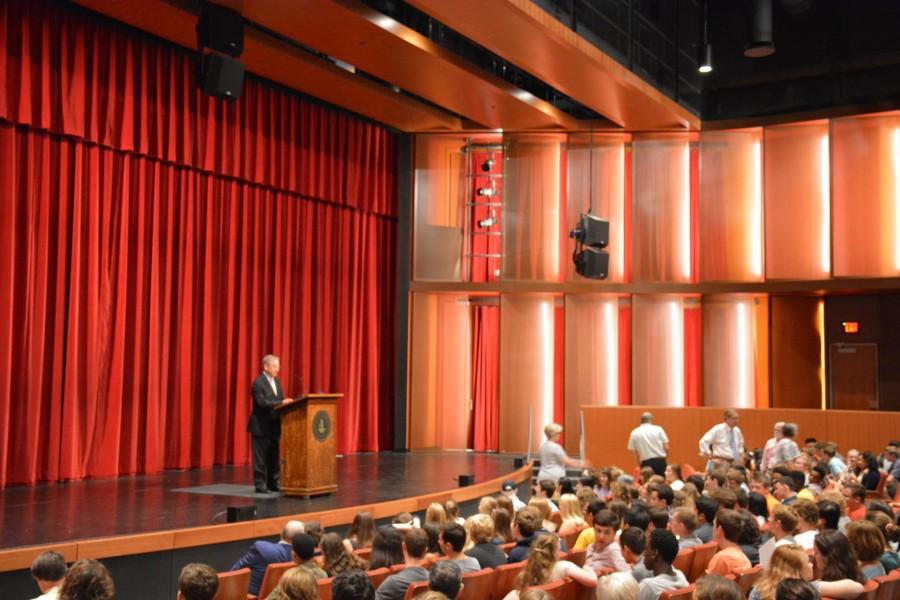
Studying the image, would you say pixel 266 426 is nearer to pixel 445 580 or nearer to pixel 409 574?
pixel 409 574

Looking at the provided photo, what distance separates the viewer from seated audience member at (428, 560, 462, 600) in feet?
12.8

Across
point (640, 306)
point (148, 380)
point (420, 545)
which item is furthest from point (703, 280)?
point (420, 545)

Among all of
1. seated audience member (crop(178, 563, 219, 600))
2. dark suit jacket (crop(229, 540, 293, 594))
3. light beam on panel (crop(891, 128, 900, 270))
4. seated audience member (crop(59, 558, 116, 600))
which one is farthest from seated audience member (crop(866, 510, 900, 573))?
light beam on panel (crop(891, 128, 900, 270))

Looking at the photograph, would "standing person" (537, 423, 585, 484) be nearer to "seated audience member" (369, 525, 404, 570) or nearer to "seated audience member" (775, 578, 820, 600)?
"seated audience member" (369, 525, 404, 570)

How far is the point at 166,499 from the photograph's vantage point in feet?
28.3

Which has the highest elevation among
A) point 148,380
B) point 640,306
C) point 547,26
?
point 547,26

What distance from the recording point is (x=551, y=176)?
15672 mm

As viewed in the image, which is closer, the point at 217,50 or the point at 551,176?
the point at 217,50

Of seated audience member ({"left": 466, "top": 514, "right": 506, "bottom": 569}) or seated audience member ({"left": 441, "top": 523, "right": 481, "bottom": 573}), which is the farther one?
seated audience member ({"left": 466, "top": 514, "right": 506, "bottom": 569})

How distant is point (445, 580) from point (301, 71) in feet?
30.5

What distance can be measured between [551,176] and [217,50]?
7350mm

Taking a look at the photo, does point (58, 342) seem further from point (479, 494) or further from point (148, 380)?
point (479, 494)

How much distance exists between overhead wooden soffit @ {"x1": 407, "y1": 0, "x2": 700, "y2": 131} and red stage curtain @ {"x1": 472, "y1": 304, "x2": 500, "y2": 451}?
368 cm

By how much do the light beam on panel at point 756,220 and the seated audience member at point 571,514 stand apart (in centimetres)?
938
